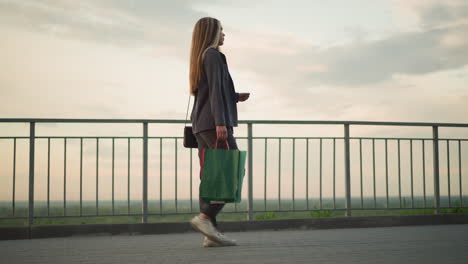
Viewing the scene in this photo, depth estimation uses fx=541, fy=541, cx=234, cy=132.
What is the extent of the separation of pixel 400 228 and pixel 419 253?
2.60 m

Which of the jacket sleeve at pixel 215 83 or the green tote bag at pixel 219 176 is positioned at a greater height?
the jacket sleeve at pixel 215 83

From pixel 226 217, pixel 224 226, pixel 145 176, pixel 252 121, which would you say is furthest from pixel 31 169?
pixel 252 121

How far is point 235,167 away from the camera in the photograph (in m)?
4.19

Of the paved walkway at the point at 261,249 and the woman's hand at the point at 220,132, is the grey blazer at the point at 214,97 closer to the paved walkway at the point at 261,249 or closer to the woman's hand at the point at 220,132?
the woman's hand at the point at 220,132

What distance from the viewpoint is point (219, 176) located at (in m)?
4.12

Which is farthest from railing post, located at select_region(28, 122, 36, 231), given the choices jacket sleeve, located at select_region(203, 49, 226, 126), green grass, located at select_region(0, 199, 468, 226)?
jacket sleeve, located at select_region(203, 49, 226, 126)

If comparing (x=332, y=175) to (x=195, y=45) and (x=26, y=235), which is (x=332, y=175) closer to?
(x=195, y=45)

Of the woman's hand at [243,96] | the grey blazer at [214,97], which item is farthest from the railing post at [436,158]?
the grey blazer at [214,97]

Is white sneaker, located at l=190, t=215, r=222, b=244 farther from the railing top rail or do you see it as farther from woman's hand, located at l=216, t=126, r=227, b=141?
the railing top rail

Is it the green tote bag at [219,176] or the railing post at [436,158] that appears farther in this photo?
the railing post at [436,158]

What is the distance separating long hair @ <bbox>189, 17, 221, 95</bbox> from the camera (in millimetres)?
4469

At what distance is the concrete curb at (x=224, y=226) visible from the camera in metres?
5.71

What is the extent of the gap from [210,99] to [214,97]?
42 millimetres

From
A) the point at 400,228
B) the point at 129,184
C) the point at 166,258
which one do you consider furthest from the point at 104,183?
the point at 400,228
